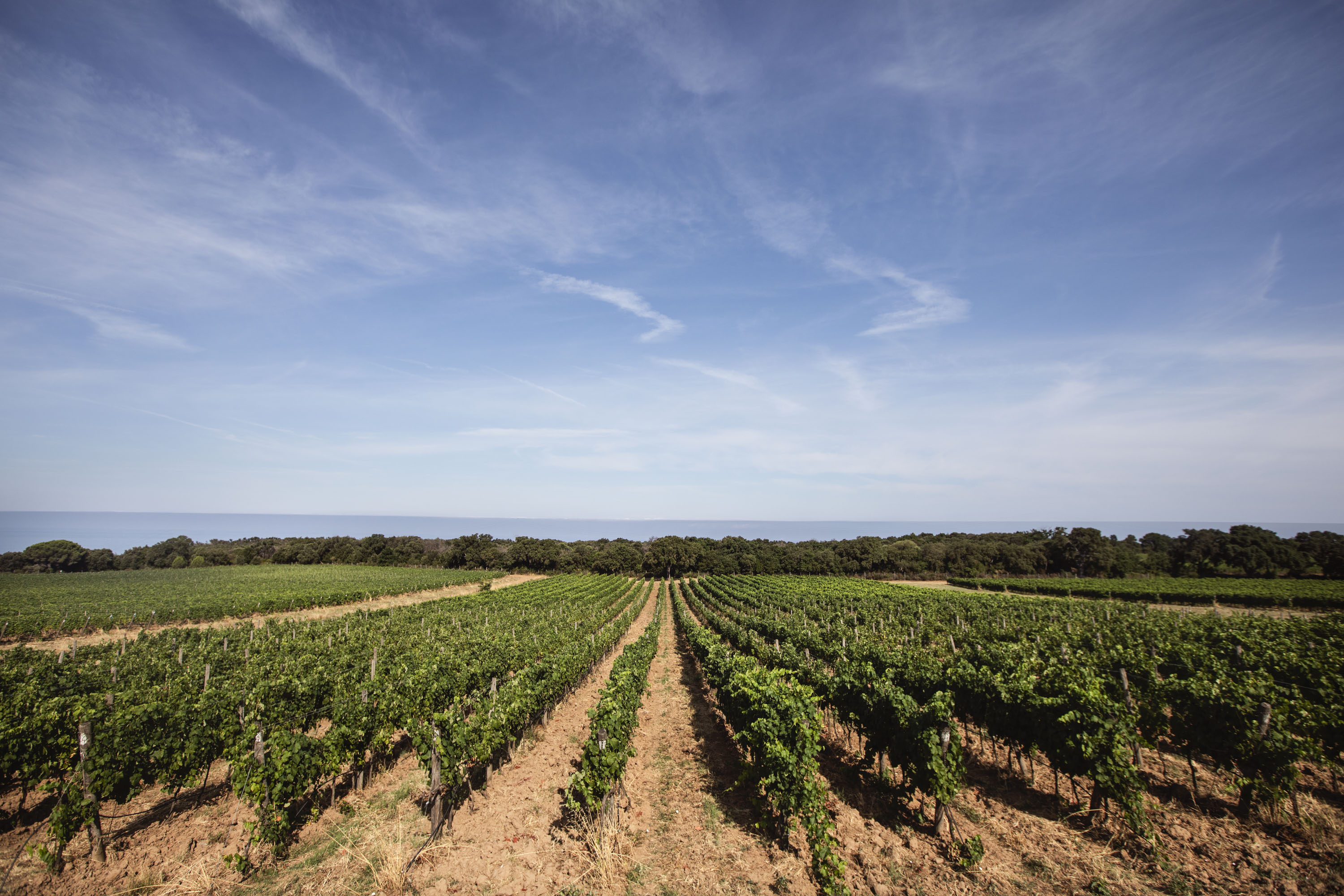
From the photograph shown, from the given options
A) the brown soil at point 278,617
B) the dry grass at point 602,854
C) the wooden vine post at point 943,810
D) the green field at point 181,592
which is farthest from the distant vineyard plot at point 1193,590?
the green field at point 181,592

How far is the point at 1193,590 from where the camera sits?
4756 cm

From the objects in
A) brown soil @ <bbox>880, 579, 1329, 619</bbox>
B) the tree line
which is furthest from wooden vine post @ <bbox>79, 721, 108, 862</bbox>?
the tree line

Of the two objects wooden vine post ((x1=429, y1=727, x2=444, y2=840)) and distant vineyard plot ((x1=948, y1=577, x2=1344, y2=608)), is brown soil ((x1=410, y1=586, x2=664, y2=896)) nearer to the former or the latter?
wooden vine post ((x1=429, y1=727, x2=444, y2=840))

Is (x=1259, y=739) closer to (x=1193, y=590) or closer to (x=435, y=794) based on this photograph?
(x=435, y=794)

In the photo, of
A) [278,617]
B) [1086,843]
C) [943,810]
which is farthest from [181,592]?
[1086,843]

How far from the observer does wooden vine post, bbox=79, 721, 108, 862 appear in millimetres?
7645

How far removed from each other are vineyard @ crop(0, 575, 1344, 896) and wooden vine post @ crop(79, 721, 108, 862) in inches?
1.6

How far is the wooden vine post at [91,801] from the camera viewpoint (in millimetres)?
7645

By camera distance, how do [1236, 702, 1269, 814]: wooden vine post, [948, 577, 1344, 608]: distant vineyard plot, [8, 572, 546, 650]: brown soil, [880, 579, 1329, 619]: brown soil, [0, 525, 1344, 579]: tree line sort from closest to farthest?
[1236, 702, 1269, 814]: wooden vine post < [8, 572, 546, 650]: brown soil < [880, 579, 1329, 619]: brown soil < [948, 577, 1344, 608]: distant vineyard plot < [0, 525, 1344, 579]: tree line

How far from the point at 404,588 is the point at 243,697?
49972 mm

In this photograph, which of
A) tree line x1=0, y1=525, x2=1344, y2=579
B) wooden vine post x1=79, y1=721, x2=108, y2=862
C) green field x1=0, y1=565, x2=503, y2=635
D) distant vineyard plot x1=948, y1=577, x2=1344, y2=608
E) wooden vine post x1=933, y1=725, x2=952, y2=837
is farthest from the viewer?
tree line x1=0, y1=525, x2=1344, y2=579

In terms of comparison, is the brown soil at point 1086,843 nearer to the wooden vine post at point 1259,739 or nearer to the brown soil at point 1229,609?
the wooden vine post at point 1259,739

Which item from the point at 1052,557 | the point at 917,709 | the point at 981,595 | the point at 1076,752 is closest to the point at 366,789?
the point at 917,709

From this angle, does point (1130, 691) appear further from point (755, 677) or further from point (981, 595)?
point (981, 595)
